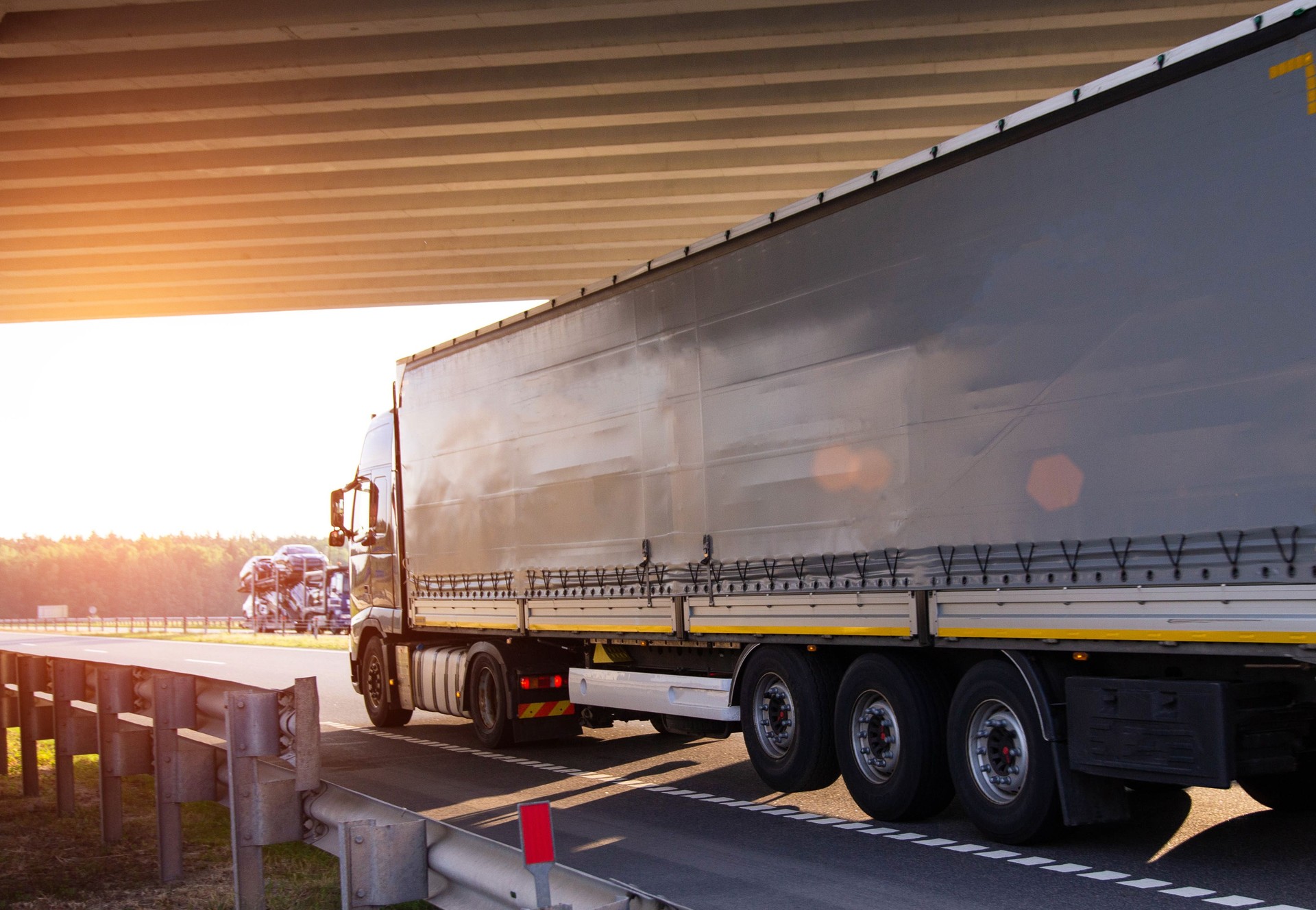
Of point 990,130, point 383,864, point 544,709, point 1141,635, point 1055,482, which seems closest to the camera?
point 383,864

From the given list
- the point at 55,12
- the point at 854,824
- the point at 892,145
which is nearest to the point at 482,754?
the point at 854,824

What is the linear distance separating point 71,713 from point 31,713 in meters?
1.35

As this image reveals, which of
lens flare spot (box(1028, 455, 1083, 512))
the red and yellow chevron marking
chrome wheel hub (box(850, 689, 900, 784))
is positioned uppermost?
lens flare spot (box(1028, 455, 1083, 512))

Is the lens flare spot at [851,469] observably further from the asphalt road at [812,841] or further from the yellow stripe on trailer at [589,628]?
the yellow stripe on trailer at [589,628]

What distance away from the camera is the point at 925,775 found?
826 centimetres

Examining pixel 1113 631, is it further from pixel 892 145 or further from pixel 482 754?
pixel 892 145

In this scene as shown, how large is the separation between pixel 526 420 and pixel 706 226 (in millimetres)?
10700

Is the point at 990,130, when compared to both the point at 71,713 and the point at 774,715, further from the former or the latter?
the point at 71,713

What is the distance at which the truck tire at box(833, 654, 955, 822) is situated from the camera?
827 centimetres

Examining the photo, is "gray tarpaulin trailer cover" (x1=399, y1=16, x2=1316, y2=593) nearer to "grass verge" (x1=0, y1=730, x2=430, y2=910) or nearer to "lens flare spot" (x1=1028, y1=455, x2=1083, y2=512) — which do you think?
"lens flare spot" (x1=1028, y1=455, x2=1083, y2=512)

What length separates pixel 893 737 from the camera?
855 centimetres

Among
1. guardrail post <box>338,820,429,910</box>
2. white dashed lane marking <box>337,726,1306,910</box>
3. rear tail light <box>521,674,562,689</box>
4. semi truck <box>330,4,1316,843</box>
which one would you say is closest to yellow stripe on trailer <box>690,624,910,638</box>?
semi truck <box>330,4,1316,843</box>

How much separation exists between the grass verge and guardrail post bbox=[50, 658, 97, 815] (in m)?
0.58

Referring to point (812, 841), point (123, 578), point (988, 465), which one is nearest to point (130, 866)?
point (812, 841)
